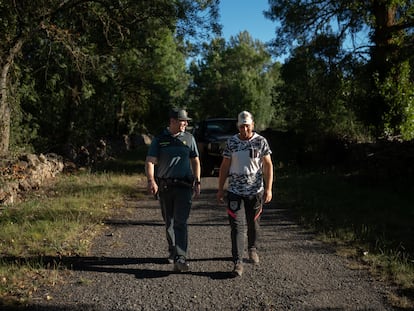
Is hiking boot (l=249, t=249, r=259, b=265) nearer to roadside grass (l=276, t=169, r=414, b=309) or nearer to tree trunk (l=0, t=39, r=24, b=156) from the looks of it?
roadside grass (l=276, t=169, r=414, b=309)

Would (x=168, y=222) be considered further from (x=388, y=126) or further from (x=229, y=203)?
(x=388, y=126)

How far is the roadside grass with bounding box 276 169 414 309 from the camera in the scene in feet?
17.6

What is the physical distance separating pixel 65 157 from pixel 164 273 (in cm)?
1287

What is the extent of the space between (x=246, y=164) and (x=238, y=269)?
1215 millimetres

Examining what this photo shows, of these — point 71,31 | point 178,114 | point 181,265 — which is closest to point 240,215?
point 181,265

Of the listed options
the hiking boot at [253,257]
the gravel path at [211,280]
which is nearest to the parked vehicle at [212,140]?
the gravel path at [211,280]

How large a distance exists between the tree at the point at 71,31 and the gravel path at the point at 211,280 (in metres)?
8.79

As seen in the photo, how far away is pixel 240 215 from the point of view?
5.29 metres

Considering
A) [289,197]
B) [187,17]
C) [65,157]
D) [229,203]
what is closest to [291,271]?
[229,203]

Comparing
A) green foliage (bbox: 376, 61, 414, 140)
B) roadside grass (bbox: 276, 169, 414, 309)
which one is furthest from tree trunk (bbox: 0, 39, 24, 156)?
green foliage (bbox: 376, 61, 414, 140)

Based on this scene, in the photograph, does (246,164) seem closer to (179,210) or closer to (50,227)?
(179,210)

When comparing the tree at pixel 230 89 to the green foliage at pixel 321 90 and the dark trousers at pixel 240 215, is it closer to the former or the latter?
the green foliage at pixel 321 90

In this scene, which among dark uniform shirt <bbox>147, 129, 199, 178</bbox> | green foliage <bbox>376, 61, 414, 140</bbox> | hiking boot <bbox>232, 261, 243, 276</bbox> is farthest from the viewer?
green foliage <bbox>376, 61, 414, 140</bbox>

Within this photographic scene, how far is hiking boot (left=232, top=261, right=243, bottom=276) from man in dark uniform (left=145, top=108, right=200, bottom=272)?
57cm
